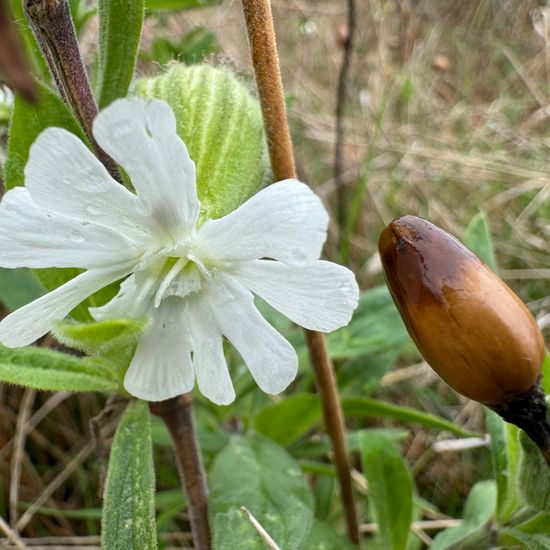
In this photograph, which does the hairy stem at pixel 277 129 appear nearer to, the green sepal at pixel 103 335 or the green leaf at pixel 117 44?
the green leaf at pixel 117 44

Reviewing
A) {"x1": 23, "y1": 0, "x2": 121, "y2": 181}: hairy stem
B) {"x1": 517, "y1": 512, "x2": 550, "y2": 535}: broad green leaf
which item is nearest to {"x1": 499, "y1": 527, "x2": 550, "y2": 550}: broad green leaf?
{"x1": 517, "y1": 512, "x2": 550, "y2": 535}: broad green leaf

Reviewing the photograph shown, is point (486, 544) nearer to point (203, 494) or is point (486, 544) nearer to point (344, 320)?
point (203, 494)

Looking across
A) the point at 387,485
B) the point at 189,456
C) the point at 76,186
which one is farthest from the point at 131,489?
the point at 387,485

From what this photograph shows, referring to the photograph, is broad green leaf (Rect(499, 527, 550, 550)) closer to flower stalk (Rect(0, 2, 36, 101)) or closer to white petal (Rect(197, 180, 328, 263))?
white petal (Rect(197, 180, 328, 263))

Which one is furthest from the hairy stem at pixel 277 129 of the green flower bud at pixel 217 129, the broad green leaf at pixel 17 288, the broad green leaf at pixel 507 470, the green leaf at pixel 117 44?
the broad green leaf at pixel 17 288

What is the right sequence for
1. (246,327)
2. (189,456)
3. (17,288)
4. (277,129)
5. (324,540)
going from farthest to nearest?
(17,288), (324,540), (189,456), (277,129), (246,327)

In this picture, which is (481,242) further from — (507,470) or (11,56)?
(11,56)
